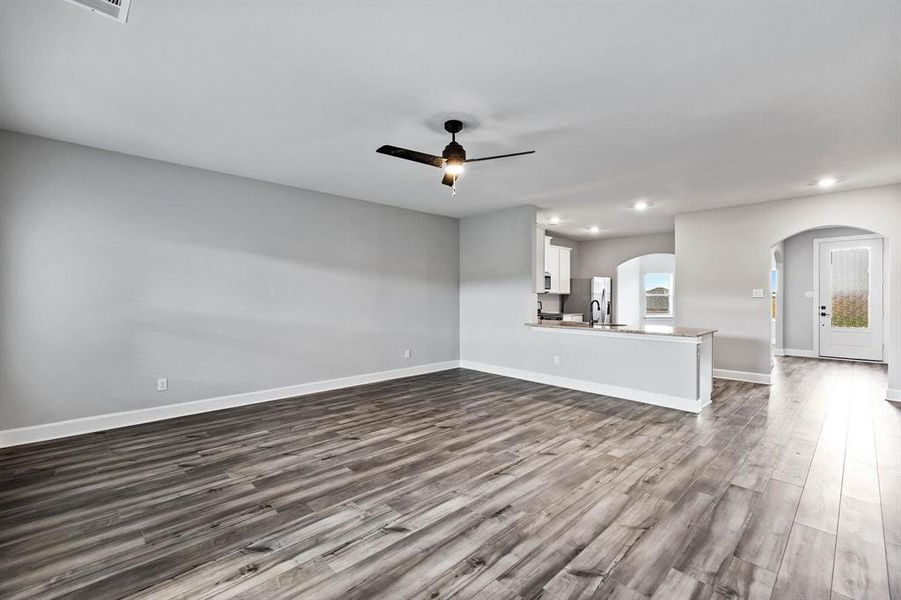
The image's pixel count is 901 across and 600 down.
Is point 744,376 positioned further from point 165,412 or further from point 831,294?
point 165,412

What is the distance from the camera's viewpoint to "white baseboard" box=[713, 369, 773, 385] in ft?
19.2

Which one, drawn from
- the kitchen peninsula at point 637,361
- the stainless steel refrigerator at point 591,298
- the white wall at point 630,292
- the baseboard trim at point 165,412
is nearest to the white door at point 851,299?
the white wall at point 630,292

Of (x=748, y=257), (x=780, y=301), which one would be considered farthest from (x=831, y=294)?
(x=748, y=257)

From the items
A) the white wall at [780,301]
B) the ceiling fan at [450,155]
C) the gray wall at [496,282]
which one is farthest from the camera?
the white wall at [780,301]

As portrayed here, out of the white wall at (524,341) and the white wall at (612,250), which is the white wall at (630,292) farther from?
the white wall at (524,341)

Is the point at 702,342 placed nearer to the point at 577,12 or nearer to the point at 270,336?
the point at 577,12

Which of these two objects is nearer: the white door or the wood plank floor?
the wood plank floor

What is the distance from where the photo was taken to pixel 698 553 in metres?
2.01

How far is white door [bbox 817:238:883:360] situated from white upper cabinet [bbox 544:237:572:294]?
502 centimetres

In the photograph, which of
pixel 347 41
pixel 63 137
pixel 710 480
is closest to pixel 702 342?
pixel 710 480

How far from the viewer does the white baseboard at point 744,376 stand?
19.2ft

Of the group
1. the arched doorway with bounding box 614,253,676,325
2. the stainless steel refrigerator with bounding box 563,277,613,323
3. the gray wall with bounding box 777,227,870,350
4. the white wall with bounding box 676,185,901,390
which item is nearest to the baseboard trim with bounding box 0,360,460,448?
the white wall with bounding box 676,185,901,390

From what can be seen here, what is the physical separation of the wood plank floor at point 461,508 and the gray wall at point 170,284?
0.60 m

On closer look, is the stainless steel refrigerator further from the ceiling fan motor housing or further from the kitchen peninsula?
the ceiling fan motor housing
